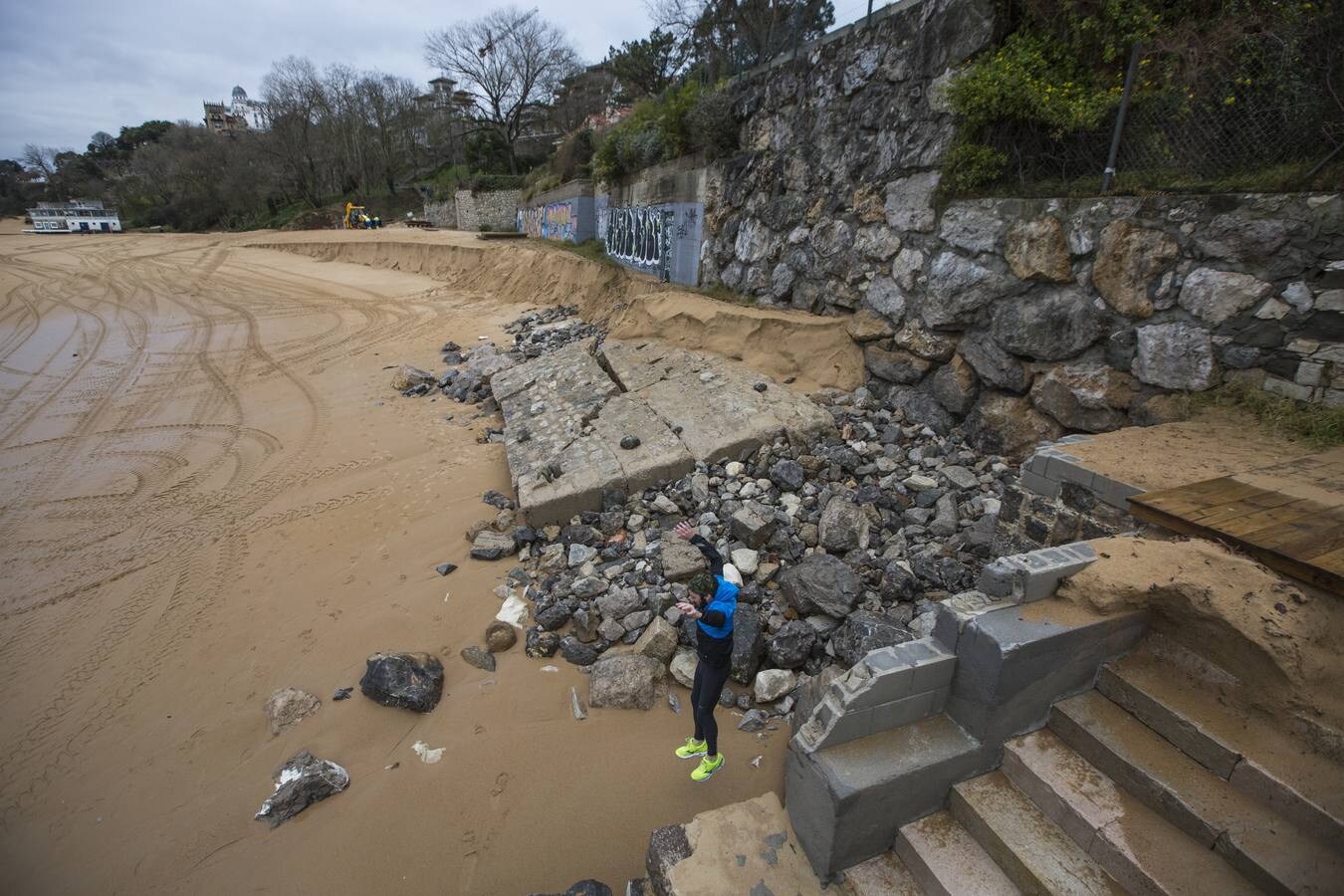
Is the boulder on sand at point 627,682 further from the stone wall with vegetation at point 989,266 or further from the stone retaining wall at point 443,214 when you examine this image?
the stone retaining wall at point 443,214

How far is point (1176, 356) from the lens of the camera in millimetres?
4781

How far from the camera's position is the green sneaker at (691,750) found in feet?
12.7

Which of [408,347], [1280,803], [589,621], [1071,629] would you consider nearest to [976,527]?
[1071,629]

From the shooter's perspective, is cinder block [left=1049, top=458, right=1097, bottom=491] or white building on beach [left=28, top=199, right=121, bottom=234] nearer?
cinder block [left=1049, top=458, right=1097, bottom=491]

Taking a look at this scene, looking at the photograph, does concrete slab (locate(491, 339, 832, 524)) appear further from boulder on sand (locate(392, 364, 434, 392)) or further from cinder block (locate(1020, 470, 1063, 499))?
boulder on sand (locate(392, 364, 434, 392))

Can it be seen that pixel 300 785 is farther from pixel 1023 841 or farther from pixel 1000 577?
pixel 1000 577

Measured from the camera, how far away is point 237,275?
25328mm

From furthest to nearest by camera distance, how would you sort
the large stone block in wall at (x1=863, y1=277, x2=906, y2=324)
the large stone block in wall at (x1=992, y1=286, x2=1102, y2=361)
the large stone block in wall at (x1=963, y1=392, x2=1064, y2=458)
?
1. the large stone block in wall at (x1=863, y1=277, x2=906, y2=324)
2. the large stone block in wall at (x1=963, y1=392, x2=1064, y2=458)
3. the large stone block in wall at (x1=992, y1=286, x2=1102, y2=361)

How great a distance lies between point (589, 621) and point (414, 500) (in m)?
3.80

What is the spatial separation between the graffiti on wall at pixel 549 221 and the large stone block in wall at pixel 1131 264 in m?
17.0

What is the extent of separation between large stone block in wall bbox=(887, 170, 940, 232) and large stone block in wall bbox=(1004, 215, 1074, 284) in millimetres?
1118

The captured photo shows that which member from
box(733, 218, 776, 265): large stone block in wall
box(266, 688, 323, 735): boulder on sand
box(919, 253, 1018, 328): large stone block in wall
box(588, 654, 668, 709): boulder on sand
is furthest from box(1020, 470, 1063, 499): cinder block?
box(733, 218, 776, 265): large stone block in wall

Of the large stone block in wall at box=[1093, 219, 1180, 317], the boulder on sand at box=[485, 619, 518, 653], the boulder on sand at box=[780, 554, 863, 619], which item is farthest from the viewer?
the boulder on sand at box=[485, 619, 518, 653]

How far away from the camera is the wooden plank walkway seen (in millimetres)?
2646
